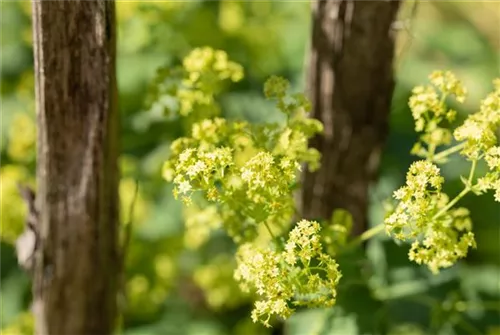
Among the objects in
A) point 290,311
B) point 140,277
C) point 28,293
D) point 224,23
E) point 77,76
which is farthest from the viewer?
point 224,23

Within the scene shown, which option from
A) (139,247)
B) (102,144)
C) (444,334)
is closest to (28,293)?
(139,247)

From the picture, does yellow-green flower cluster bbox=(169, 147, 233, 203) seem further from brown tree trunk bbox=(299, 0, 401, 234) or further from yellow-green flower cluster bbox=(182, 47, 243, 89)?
brown tree trunk bbox=(299, 0, 401, 234)

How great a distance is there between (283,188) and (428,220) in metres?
0.29

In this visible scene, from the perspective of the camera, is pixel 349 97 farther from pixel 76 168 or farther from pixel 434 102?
pixel 76 168

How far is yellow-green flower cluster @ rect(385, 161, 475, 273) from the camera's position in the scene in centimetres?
131

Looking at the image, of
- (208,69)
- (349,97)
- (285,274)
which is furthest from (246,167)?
(349,97)

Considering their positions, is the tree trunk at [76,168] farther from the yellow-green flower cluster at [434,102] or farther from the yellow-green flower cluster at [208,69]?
the yellow-green flower cluster at [434,102]

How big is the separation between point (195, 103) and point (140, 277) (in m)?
0.84

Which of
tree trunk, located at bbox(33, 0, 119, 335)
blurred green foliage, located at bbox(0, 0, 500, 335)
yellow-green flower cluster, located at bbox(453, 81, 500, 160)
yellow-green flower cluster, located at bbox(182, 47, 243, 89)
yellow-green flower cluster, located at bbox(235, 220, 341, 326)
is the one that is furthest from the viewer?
blurred green foliage, located at bbox(0, 0, 500, 335)

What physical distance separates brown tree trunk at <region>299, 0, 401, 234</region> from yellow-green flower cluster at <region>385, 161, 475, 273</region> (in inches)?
16.7

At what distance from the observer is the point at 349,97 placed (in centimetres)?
187

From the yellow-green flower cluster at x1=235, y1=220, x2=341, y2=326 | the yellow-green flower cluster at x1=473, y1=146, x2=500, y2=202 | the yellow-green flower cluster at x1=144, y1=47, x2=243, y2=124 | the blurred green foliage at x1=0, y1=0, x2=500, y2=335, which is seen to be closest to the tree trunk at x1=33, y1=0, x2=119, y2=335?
the yellow-green flower cluster at x1=144, y1=47, x2=243, y2=124

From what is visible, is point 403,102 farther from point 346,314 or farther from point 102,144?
point 102,144

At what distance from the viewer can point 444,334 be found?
7.20 ft
